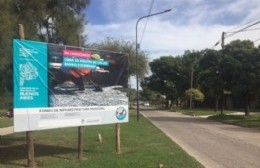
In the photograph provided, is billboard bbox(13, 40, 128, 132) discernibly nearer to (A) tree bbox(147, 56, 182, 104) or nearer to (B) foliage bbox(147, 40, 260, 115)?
(B) foliage bbox(147, 40, 260, 115)

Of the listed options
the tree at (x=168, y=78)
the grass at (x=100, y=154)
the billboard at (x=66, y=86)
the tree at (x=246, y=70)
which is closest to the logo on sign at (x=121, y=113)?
the billboard at (x=66, y=86)

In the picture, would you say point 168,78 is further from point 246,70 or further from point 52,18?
point 52,18

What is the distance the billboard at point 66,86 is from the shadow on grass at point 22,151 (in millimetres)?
1678

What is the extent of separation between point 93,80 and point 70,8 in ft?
14.0

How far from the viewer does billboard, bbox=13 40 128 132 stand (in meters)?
12.0

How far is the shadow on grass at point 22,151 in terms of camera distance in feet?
46.3

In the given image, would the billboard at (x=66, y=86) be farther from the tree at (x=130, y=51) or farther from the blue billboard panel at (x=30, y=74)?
the tree at (x=130, y=51)

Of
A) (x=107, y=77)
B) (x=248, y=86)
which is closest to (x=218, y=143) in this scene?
(x=107, y=77)

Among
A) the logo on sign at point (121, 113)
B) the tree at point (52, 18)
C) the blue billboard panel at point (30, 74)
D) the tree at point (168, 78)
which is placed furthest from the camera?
the tree at point (168, 78)

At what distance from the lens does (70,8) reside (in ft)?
57.2

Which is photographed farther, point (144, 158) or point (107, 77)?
point (107, 77)

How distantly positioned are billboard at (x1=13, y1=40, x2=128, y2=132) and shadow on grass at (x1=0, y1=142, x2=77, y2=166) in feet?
5.51

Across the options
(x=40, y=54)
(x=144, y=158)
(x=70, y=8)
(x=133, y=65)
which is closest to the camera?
(x=40, y=54)

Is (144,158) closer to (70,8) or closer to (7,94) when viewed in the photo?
(7,94)
